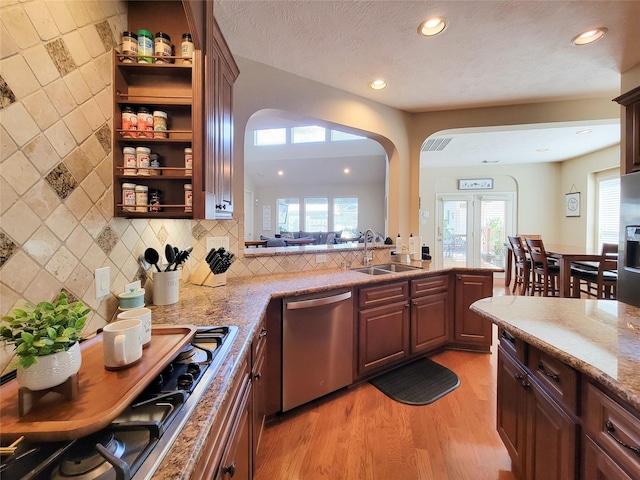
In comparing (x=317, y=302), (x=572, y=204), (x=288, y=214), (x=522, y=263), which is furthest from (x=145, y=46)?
(x=288, y=214)

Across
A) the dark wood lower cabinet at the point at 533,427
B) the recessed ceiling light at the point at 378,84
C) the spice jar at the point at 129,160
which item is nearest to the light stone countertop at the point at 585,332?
the dark wood lower cabinet at the point at 533,427

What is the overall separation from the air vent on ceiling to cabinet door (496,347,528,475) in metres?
3.63

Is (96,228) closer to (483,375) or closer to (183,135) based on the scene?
(183,135)

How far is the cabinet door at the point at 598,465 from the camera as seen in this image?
0.80 m

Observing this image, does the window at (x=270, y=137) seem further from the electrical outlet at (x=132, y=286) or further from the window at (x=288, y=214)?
the electrical outlet at (x=132, y=286)

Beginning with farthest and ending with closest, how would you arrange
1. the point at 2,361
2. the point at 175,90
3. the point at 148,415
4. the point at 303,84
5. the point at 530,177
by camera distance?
the point at 530,177 → the point at 303,84 → the point at 175,90 → the point at 2,361 → the point at 148,415

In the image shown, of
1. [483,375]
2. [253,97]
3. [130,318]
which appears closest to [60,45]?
[130,318]

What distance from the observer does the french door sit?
21.6 feet

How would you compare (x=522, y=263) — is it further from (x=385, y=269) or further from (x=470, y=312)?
(x=385, y=269)

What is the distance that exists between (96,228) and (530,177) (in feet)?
26.0

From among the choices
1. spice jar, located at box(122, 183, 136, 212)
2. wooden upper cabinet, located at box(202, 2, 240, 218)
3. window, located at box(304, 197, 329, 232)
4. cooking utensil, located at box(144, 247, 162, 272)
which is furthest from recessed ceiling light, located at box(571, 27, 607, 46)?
window, located at box(304, 197, 329, 232)

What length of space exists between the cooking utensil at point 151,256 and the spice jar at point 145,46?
0.92 m

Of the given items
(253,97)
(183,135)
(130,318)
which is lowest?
(130,318)

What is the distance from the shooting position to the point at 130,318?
926mm
